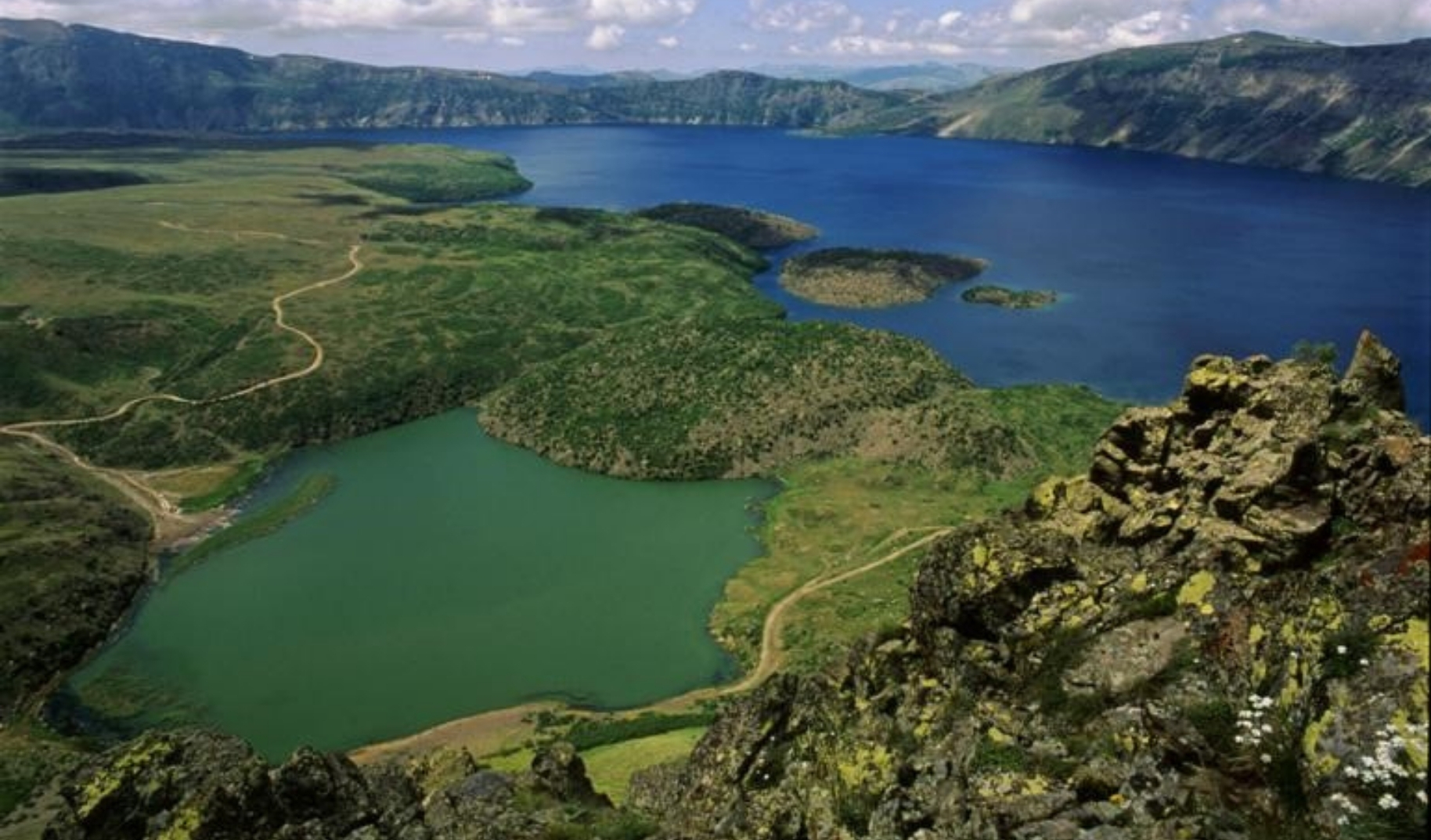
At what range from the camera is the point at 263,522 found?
367ft

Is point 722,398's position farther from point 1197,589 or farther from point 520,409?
point 1197,589

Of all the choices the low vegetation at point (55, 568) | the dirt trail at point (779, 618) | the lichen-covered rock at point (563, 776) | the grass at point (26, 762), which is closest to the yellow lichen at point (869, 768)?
the lichen-covered rock at point (563, 776)

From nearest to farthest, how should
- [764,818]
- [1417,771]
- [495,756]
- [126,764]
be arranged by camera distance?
[1417,771], [764,818], [126,764], [495,756]

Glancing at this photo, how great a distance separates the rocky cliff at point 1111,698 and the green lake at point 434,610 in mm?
39770

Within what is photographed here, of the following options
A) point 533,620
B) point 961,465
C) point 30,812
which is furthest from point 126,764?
point 961,465

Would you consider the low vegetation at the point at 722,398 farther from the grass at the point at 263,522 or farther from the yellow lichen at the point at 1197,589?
the yellow lichen at the point at 1197,589

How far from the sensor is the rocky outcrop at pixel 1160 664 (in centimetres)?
1909

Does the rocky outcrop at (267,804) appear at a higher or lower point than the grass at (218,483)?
higher

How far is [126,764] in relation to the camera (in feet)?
112

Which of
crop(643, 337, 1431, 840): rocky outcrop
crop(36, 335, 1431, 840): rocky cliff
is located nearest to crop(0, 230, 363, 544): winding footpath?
crop(36, 335, 1431, 840): rocky cliff

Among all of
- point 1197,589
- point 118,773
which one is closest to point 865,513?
point 1197,589

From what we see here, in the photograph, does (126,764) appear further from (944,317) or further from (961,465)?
(944,317)

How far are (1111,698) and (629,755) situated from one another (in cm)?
4525

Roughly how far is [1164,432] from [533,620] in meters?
65.6
